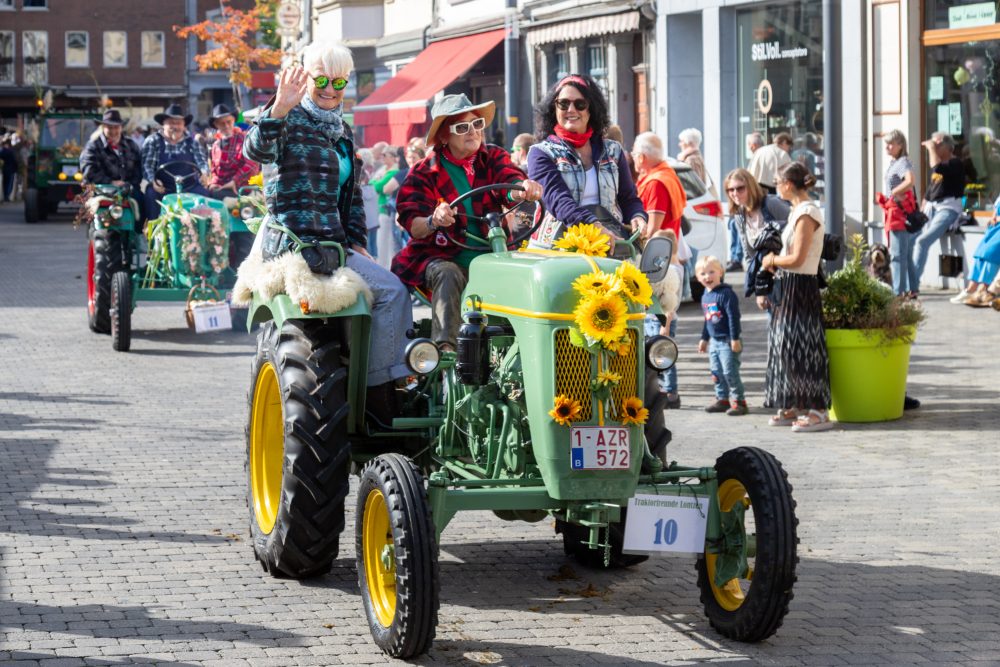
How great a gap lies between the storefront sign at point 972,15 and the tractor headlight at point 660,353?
14663 mm

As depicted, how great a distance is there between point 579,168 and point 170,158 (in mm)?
9174

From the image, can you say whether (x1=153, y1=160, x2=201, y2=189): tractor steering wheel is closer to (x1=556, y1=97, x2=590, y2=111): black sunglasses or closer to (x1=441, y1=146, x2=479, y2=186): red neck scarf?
(x1=556, y1=97, x2=590, y2=111): black sunglasses

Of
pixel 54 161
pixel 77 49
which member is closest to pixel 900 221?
pixel 54 161

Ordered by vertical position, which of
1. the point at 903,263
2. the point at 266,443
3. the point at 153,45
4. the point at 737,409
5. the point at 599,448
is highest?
the point at 153,45

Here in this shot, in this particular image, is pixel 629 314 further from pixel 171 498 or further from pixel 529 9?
pixel 529 9

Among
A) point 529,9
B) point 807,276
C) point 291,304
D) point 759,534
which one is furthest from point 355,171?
point 529,9

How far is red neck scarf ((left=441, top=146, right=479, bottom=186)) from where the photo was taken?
7.61 metres

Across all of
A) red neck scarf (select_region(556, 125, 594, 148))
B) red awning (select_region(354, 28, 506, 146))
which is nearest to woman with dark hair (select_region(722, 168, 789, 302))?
red neck scarf (select_region(556, 125, 594, 148))

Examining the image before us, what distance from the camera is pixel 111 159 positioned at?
16531 mm

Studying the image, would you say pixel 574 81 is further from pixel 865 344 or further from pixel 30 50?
pixel 30 50

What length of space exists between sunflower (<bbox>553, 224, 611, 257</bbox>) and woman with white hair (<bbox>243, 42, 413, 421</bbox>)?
950 millimetres

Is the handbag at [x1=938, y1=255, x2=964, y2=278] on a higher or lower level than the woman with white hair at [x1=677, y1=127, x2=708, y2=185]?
lower

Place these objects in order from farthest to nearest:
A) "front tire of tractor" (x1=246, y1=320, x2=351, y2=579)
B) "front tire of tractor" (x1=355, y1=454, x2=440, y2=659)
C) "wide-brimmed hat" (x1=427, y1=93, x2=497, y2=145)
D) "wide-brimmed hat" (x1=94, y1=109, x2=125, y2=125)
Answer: "wide-brimmed hat" (x1=94, y1=109, x2=125, y2=125) → "wide-brimmed hat" (x1=427, y1=93, x2=497, y2=145) → "front tire of tractor" (x1=246, y1=320, x2=351, y2=579) → "front tire of tractor" (x1=355, y1=454, x2=440, y2=659)

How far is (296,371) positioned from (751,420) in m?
5.07
